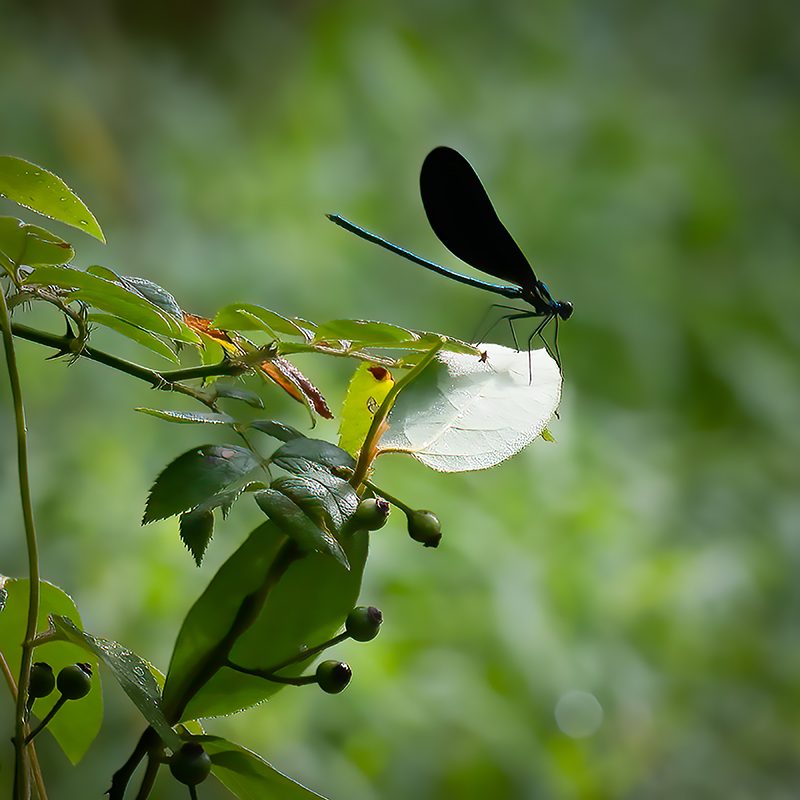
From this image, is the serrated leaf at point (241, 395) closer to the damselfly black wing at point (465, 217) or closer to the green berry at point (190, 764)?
the green berry at point (190, 764)

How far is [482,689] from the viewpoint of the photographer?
1354mm

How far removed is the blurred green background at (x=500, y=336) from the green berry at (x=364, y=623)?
3.10ft

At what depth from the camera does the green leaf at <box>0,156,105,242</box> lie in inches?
12.0

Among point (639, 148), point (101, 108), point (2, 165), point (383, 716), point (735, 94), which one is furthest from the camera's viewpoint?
point (735, 94)

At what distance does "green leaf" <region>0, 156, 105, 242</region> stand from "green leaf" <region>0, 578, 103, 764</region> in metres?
0.17

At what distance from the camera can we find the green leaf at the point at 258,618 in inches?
12.9

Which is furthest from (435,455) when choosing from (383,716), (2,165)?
(383,716)

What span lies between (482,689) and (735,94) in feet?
8.51

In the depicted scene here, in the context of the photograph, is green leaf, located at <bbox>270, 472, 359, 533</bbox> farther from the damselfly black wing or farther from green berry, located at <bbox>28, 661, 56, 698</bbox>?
the damselfly black wing

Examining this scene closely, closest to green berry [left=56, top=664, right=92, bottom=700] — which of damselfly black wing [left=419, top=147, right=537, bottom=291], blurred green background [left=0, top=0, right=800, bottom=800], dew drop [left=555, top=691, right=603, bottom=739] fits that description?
damselfly black wing [left=419, top=147, right=537, bottom=291]

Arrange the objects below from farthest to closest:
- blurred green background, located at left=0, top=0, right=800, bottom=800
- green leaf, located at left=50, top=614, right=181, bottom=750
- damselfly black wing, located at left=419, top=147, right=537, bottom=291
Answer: blurred green background, located at left=0, top=0, right=800, bottom=800, damselfly black wing, located at left=419, top=147, right=537, bottom=291, green leaf, located at left=50, top=614, right=181, bottom=750

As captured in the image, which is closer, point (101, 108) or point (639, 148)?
point (101, 108)

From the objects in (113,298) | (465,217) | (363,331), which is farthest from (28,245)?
(465,217)

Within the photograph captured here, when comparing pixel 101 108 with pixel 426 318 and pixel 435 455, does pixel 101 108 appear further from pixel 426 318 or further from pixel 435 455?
pixel 435 455
